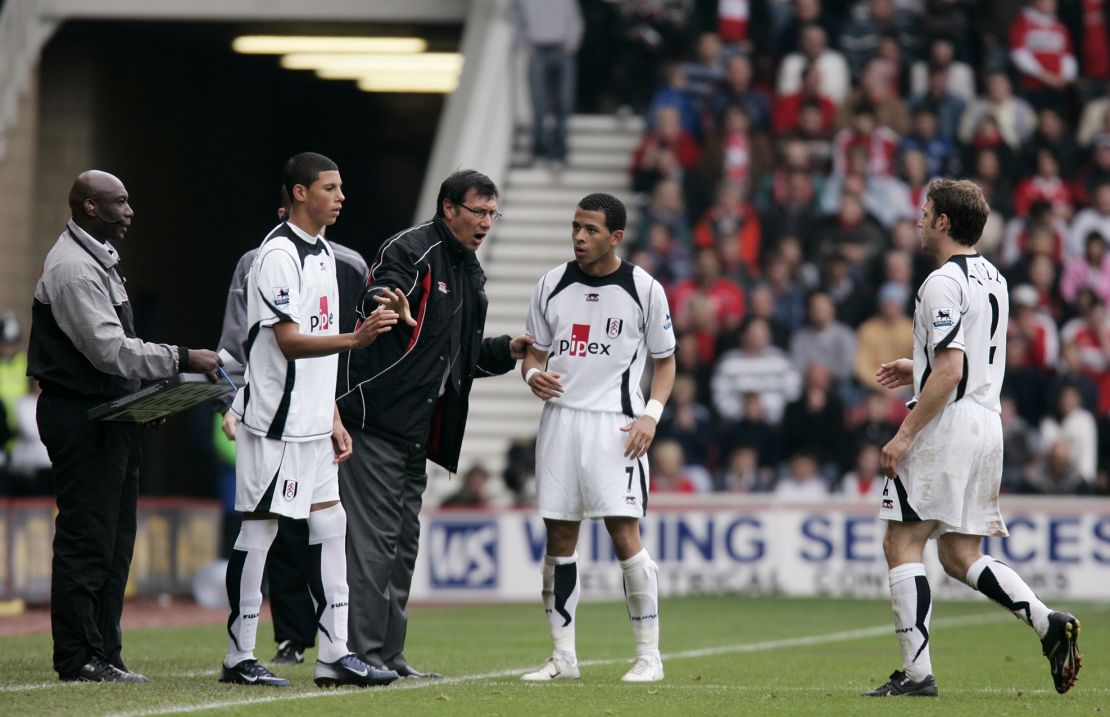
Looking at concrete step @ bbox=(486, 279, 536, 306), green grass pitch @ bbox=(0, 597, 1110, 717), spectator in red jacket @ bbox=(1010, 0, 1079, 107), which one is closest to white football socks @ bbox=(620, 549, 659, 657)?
green grass pitch @ bbox=(0, 597, 1110, 717)

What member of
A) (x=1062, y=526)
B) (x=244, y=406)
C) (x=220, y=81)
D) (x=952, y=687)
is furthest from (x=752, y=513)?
(x=220, y=81)

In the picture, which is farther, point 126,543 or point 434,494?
point 434,494

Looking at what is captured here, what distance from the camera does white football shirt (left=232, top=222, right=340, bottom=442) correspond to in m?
8.32

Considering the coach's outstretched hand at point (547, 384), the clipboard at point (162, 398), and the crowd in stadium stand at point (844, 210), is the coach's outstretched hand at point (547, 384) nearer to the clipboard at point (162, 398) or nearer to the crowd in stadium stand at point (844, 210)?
the clipboard at point (162, 398)

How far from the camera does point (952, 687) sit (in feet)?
29.9

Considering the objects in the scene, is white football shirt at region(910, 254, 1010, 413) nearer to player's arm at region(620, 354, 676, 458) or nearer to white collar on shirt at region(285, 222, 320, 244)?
player's arm at region(620, 354, 676, 458)

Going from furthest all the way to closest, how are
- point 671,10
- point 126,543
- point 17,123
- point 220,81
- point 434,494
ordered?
point 220,81 < point 671,10 < point 17,123 < point 434,494 < point 126,543

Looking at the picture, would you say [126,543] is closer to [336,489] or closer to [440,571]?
[336,489]

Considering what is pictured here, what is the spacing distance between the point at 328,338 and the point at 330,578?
3.48 ft

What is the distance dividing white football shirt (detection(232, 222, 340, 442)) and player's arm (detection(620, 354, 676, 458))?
1422 mm

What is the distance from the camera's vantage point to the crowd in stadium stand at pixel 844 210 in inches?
709

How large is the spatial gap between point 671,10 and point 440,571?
946 centimetres

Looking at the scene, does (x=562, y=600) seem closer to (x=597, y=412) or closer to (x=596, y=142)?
(x=597, y=412)

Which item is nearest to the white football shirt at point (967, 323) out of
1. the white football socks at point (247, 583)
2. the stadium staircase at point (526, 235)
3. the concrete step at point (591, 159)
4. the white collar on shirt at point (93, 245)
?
the white football socks at point (247, 583)
